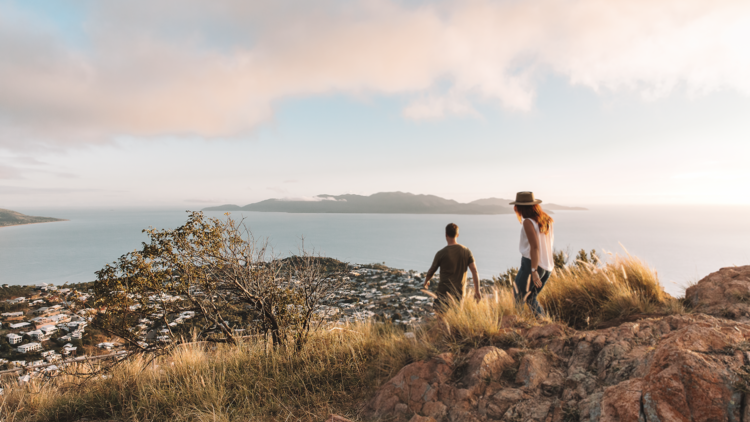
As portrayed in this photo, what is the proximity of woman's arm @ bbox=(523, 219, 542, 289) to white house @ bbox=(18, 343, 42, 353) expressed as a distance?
70.3ft

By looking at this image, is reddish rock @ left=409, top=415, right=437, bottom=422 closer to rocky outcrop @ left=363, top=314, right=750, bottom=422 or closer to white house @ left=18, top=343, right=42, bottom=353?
rocky outcrop @ left=363, top=314, right=750, bottom=422

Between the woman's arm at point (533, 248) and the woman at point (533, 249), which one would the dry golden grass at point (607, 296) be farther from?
the woman's arm at point (533, 248)

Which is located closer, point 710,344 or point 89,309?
point 710,344

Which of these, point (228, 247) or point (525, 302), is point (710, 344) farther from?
point (228, 247)

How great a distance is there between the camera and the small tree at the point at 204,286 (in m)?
5.23

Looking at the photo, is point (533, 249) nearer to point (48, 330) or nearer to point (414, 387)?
point (414, 387)

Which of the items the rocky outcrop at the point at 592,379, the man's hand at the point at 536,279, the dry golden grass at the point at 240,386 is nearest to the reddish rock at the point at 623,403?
the rocky outcrop at the point at 592,379

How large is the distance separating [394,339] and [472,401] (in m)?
1.69

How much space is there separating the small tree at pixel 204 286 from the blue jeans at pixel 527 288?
3001mm

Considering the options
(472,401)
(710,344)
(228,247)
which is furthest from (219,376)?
(710,344)

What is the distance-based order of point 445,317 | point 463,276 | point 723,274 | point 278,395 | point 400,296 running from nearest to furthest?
point 278,395
point 445,317
point 723,274
point 463,276
point 400,296

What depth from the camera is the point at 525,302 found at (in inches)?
190

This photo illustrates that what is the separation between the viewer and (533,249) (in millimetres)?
4457

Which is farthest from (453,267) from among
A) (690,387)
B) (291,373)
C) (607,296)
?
→ (690,387)
